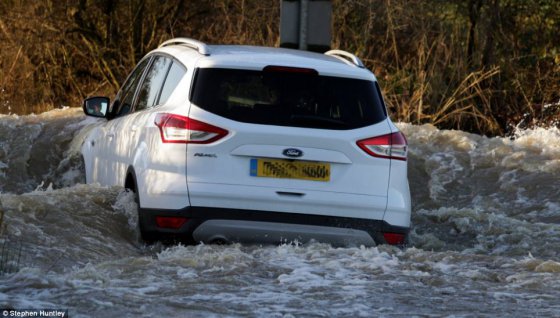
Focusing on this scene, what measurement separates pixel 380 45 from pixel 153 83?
12.2 m

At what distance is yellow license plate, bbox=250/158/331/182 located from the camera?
8328 mm

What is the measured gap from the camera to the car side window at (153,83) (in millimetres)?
9453

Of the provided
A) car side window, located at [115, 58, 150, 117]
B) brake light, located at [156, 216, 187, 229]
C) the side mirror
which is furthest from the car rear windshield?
the side mirror

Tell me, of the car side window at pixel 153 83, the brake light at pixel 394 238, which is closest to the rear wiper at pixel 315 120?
the brake light at pixel 394 238

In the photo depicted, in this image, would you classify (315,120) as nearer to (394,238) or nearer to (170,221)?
(394,238)

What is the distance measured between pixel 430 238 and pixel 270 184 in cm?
225

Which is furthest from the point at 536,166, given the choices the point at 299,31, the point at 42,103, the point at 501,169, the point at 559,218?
the point at 42,103

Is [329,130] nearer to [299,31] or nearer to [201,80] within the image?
[201,80]

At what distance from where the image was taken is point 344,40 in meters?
21.8

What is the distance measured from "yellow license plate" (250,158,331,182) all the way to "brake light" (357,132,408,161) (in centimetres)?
40

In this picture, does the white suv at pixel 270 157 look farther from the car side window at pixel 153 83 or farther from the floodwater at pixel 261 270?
the car side window at pixel 153 83

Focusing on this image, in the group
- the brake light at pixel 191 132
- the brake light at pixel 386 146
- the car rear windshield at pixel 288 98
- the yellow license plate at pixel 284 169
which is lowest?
the yellow license plate at pixel 284 169

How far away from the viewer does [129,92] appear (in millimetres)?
10469

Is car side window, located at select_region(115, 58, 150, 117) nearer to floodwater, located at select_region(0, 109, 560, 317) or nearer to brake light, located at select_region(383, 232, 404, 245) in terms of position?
floodwater, located at select_region(0, 109, 560, 317)
